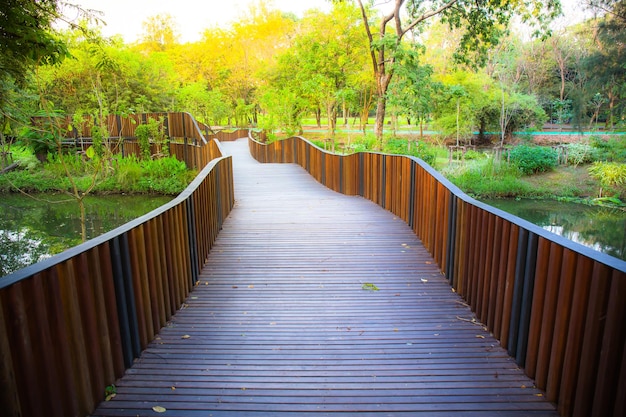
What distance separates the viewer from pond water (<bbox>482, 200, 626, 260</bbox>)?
14352 millimetres

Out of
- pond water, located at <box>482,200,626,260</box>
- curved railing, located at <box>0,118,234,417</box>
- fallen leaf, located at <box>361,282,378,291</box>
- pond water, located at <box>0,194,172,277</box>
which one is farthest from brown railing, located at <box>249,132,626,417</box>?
pond water, located at <box>482,200,626,260</box>

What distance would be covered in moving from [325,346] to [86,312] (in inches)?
67.3

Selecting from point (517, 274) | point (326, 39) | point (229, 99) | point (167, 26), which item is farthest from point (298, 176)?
point (167, 26)

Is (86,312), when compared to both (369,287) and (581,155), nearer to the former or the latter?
(369,287)

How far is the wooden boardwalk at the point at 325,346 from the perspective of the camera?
2.70 meters

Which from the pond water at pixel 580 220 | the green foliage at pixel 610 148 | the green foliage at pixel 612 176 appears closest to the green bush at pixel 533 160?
the green foliage at pixel 610 148

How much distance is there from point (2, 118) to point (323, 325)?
7.65 meters

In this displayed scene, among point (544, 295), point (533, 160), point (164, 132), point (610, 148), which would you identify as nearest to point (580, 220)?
point (533, 160)

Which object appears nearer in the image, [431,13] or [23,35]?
[23,35]

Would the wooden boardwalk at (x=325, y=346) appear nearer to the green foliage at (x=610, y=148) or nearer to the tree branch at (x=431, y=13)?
the tree branch at (x=431, y=13)

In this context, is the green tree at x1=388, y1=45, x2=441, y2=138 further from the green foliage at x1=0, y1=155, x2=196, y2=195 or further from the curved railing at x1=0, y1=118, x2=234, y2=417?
the curved railing at x1=0, y1=118, x2=234, y2=417

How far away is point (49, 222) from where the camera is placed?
1714cm

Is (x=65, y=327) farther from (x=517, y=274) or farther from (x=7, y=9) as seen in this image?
(x=7, y=9)

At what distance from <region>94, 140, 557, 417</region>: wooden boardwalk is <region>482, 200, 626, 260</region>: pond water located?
36.9 feet
